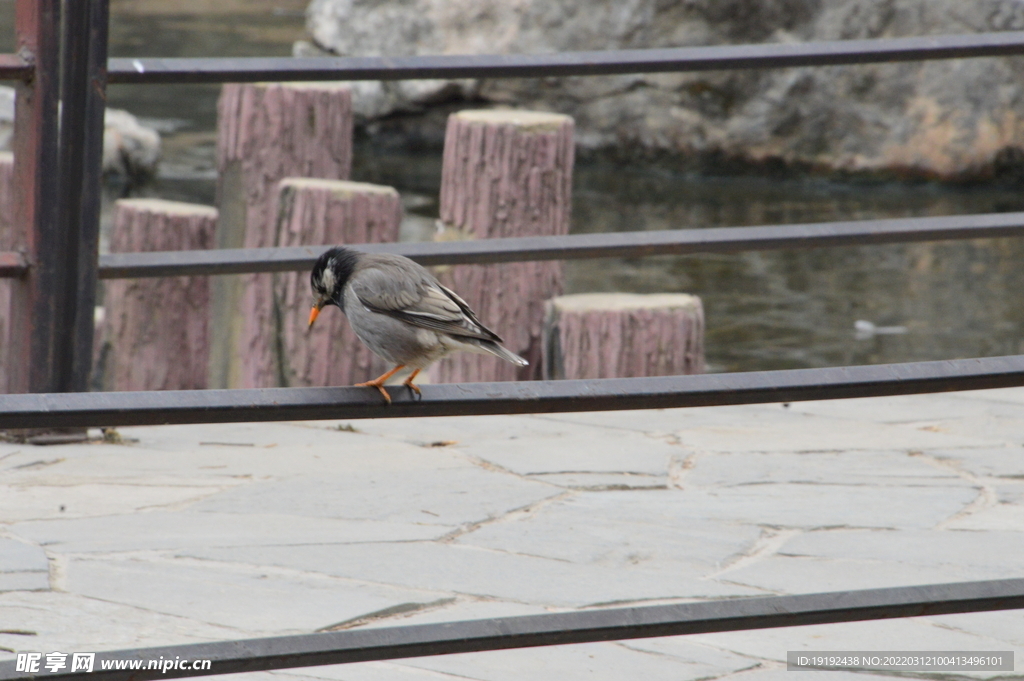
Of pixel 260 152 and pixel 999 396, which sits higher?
pixel 260 152

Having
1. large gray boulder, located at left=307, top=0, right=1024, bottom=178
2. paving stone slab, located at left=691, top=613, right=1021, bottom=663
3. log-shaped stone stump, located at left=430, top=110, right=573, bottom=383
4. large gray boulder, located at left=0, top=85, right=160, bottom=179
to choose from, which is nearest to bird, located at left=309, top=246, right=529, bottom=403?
paving stone slab, located at left=691, top=613, right=1021, bottom=663

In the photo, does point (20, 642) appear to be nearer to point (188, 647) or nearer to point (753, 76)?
point (188, 647)

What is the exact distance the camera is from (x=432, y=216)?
8.98 meters

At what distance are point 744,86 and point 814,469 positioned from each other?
7747 mm

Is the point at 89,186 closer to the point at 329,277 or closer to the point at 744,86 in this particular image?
the point at 329,277

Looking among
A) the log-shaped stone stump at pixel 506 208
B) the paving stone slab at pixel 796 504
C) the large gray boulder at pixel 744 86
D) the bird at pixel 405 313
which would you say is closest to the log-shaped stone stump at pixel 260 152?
the log-shaped stone stump at pixel 506 208

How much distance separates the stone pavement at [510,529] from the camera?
2.45 meters

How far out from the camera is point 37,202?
321cm

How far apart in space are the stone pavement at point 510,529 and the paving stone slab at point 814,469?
1cm

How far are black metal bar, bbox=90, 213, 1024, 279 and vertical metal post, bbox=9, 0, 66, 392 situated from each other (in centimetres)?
15

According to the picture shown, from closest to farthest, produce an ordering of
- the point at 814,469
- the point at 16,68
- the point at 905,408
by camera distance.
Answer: the point at 16,68, the point at 814,469, the point at 905,408

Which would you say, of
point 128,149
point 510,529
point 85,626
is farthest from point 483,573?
point 128,149

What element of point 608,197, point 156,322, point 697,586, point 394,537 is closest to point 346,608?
point 394,537

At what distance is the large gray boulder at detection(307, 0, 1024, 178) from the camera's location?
411 inches
